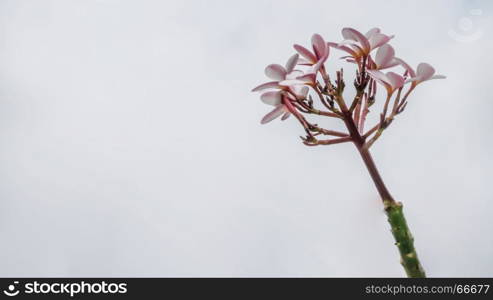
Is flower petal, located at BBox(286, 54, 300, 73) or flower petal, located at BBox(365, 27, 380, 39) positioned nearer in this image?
flower petal, located at BBox(286, 54, 300, 73)

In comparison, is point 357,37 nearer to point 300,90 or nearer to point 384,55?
point 384,55

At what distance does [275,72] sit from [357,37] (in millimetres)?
612

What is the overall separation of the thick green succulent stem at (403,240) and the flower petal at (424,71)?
36.1 inches

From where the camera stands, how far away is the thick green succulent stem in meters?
3.28

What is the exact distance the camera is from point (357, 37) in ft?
11.0

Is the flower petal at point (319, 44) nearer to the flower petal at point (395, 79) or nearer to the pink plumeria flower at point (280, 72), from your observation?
the pink plumeria flower at point (280, 72)

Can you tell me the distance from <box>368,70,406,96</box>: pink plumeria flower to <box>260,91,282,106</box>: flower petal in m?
0.65

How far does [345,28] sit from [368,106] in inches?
22.8

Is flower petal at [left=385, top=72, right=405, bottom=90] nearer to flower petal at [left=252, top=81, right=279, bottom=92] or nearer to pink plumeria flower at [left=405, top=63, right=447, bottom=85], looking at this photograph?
pink plumeria flower at [left=405, top=63, right=447, bottom=85]

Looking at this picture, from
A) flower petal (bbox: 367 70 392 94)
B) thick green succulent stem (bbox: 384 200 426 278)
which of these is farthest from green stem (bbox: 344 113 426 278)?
flower petal (bbox: 367 70 392 94)

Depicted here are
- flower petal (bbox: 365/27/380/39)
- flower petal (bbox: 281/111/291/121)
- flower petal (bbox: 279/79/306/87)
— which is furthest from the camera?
flower petal (bbox: 281/111/291/121)

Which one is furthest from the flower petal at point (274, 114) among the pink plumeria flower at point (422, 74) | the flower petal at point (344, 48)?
the pink plumeria flower at point (422, 74)

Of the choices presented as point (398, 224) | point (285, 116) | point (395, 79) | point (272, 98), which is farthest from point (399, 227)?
point (272, 98)

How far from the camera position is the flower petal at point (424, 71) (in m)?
3.40
